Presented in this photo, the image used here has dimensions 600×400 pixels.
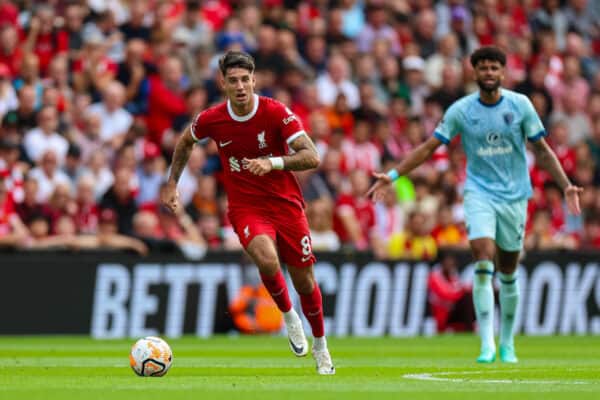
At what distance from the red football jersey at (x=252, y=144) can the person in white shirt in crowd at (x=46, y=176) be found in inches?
320

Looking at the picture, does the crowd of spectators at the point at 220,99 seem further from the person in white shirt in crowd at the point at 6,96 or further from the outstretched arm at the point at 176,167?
the outstretched arm at the point at 176,167

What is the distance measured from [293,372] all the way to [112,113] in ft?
33.8

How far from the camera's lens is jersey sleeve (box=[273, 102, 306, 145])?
1248 centimetres

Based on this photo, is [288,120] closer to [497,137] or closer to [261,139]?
[261,139]

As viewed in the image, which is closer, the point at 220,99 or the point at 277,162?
the point at 277,162

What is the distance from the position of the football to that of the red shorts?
123 centimetres

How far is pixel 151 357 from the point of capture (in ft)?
39.4

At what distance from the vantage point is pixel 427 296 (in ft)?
72.9

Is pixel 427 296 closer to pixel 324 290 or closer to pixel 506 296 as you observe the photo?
pixel 324 290

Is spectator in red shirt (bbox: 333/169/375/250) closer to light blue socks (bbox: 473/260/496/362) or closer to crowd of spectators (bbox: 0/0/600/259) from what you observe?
crowd of spectators (bbox: 0/0/600/259)

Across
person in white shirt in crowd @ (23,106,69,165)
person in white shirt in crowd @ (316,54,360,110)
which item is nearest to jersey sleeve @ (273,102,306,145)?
person in white shirt in crowd @ (23,106,69,165)

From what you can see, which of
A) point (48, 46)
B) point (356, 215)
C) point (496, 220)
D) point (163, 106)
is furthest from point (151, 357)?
point (48, 46)

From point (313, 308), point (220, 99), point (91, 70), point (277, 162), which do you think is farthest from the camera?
point (220, 99)

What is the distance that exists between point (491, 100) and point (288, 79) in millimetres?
9761
